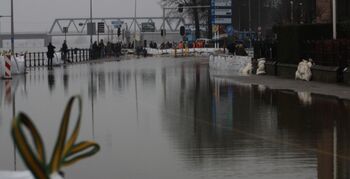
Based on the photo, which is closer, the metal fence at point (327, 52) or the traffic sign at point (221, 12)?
the metal fence at point (327, 52)

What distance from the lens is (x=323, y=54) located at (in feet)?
93.0

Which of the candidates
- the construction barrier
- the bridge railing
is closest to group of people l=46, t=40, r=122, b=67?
the bridge railing

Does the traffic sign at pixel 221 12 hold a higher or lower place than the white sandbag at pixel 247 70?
higher

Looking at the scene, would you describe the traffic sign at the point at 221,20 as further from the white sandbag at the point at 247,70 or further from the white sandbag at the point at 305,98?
the white sandbag at the point at 305,98

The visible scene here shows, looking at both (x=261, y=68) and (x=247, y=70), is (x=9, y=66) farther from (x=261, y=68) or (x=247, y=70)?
(x=261, y=68)

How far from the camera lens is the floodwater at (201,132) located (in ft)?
32.5

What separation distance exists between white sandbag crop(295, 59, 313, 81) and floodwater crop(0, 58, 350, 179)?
4046 mm

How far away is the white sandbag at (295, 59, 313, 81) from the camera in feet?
93.8

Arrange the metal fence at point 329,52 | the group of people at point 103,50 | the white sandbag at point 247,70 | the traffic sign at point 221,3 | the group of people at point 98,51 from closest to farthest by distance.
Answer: the metal fence at point 329,52 → the white sandbag at point 247,70 → the group of people at point 98,51 → the traffic sign at point 221,3 → the group of people at point 103,50

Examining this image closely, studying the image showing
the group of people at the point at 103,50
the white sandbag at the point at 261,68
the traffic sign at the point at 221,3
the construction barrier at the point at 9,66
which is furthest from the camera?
the group of people at the point at 103,50

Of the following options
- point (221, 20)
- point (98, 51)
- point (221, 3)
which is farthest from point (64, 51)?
point (221, 3)

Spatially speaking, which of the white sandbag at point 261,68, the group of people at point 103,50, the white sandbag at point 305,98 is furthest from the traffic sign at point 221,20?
the white sandbag at point 305,98

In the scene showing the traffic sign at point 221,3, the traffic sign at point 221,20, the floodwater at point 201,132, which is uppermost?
the traffic sign at point 221,3

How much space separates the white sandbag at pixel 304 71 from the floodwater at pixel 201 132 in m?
4.05
